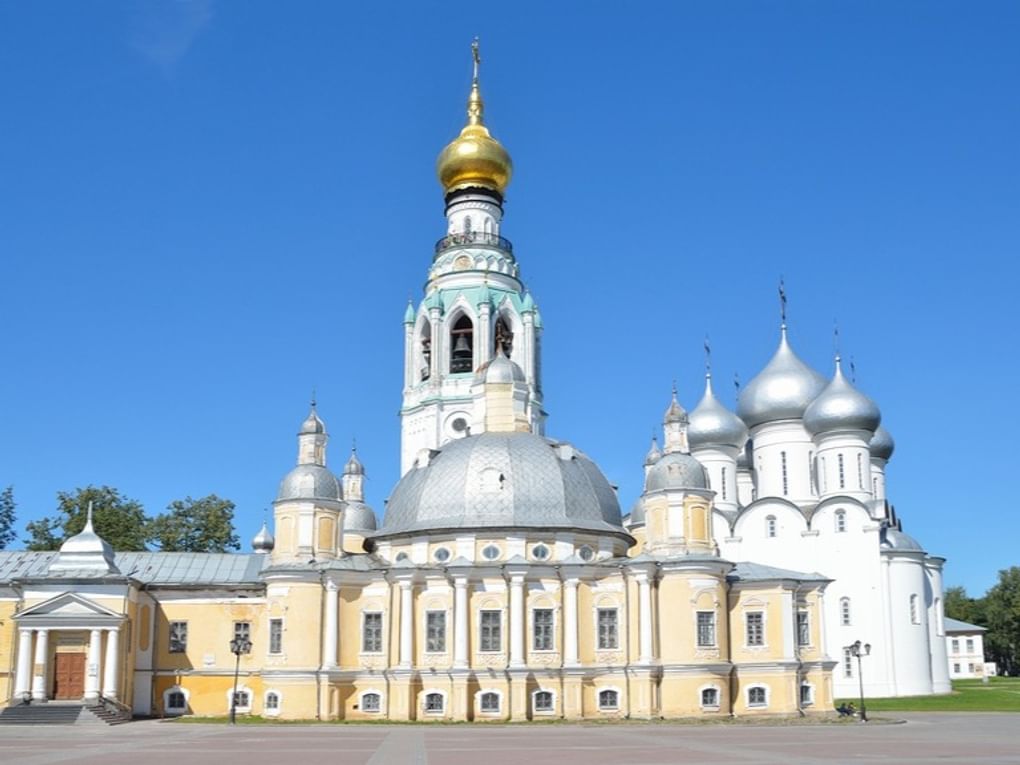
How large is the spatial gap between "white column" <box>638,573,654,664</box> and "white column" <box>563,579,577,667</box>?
2477 millimetres

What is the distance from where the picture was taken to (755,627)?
47844 millimetres

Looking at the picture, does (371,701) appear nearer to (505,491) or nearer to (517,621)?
(517,621)

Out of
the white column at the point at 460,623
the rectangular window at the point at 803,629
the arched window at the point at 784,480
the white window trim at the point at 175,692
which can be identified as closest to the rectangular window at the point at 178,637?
the white window trim at the point at 175,692

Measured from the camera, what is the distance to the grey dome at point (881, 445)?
69.4 meters

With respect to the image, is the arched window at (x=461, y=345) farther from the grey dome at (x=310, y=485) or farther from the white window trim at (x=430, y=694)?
the white window trim at (x=430, y=694)

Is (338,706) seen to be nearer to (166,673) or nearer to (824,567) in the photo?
(166,673)

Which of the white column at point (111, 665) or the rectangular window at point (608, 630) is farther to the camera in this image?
the rectangular window at point (608, 630)

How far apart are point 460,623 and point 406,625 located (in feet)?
6.90

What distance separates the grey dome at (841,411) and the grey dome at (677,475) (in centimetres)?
1929

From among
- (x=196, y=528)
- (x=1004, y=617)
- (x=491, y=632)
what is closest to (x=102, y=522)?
(x=196, y=528)

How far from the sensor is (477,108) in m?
76.3

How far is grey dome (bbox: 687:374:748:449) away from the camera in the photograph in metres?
69.5

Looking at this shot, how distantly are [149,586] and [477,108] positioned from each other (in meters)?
38.0

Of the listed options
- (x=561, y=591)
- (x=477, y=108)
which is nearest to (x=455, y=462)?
(x=561, y=591)
